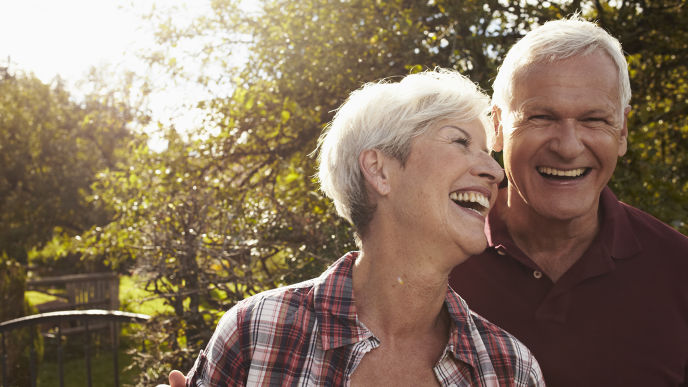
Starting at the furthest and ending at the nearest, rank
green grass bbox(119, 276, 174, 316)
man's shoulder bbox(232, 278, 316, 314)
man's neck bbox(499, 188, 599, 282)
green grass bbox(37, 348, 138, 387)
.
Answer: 1. green grass bbox(37, 348, 138, 387)
2. green grass bbox(119, 276, 174, 316)
3. man's neck bbox(499, 188, 599, 282)
4. man's shoulder bbox(232, 278, 316, 314)

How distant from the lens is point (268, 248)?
4.09 metres

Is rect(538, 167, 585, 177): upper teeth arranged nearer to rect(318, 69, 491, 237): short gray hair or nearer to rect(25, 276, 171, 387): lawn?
rect(318, 69, 491, 237): short gray hair

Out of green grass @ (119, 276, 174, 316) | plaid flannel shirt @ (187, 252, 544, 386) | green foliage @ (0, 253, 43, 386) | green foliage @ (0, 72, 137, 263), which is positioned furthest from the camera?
green foliage @ (0, 72, 137, 263)

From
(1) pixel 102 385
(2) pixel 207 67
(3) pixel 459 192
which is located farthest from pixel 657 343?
(1) pixel 102 385

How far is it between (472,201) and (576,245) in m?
0.64

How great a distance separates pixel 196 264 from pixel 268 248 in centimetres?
55

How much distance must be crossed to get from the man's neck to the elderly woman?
388 millimetres

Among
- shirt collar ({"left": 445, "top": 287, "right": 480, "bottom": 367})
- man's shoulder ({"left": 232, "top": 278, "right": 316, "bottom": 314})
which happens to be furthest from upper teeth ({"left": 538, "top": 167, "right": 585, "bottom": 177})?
man's shoulder ({"left": 232, "top": 278, "right": 316, "bottom": 314})

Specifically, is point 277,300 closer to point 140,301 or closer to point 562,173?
point 562,173

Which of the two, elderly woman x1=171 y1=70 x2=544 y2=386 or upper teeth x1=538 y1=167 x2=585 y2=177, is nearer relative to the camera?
elderly woman x1=171 y1=70 x2=544 y2=386

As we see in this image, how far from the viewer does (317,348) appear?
70.1 inches

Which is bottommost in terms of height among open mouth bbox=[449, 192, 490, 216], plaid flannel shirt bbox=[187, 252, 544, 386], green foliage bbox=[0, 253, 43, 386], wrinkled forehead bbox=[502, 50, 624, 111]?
green foliage bbox=[0, 253, 43, 386]

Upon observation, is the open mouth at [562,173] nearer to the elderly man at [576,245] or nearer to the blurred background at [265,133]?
the elderly man at [576,245]

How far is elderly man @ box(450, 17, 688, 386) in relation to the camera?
6.40 feet
